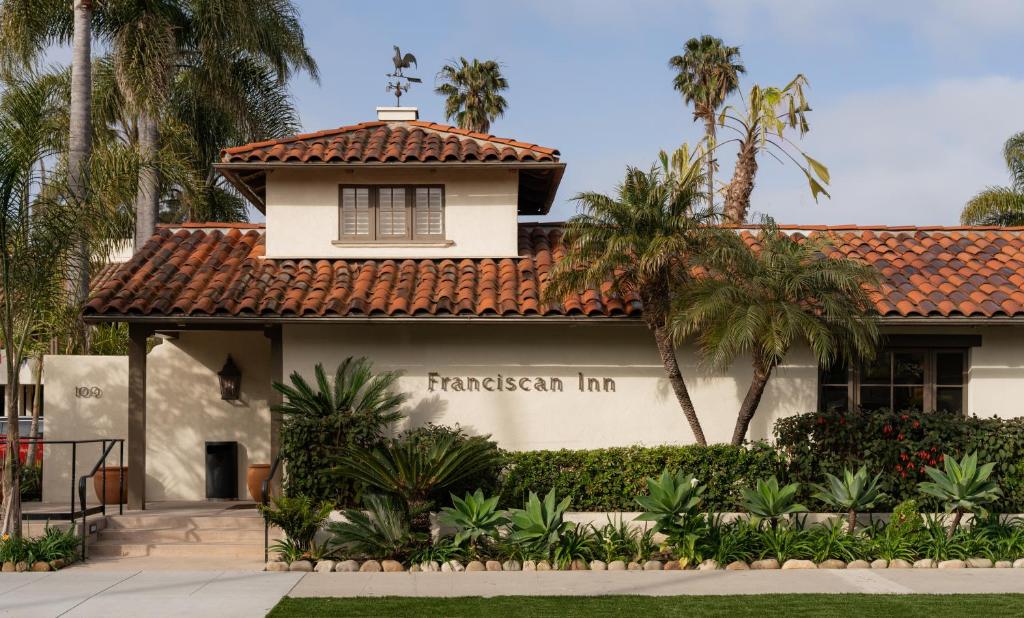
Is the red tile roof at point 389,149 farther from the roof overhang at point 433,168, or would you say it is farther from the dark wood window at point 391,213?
the dark wood window at point 391,213

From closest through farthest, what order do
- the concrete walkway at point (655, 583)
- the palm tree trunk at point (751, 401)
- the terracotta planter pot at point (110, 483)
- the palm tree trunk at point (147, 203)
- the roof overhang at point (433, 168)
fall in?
the concrete walkway at point (655, 583), the palm tree trunk at point (751, 401), the roof overhang at point (433, 168), the terracotta planter pot at point (110, 483), the palm tree trunk at point (147, 203)

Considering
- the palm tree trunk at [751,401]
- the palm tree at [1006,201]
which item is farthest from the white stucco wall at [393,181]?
the palm tree at [1006,201]

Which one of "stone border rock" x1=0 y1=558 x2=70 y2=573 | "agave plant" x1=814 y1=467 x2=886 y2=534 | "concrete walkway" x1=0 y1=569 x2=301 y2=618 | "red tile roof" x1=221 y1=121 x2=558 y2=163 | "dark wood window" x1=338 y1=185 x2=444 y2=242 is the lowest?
"stone border rock" x1=0 y1=558 x2=70 y2=573

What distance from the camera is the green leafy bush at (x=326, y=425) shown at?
1315 cm

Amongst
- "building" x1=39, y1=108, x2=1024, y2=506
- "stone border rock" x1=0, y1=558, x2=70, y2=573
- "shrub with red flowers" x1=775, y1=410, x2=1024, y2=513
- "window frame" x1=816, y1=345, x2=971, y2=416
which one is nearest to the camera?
"stone border rock" x1=0, y1=558, x2=70, y2=573

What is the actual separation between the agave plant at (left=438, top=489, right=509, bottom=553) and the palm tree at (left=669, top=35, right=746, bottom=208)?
3003 cm

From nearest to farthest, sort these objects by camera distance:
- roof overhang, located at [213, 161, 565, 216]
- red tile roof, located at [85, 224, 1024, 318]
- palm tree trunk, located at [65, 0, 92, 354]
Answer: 1. red tile roof, located at [85, 224, 1024, 318]
2. roof overhang, located at [213, 161, 565, 216]
3. palm tree trunk, located at [65, 0, 92, 354]

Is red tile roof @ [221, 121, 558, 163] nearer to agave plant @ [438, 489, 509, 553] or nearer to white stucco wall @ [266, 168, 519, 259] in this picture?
white stucco wall @ [266, 168, 519, 259]

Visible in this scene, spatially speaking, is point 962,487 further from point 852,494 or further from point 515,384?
point 515,384

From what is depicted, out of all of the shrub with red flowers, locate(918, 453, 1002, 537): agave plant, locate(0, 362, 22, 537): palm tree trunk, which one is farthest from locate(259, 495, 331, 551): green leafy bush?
locate(918, 453, 1002, 537): agave plant

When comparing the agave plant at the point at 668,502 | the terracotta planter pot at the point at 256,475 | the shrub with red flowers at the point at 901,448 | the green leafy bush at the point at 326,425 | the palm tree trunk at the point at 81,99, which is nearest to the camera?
the agave plant at the point at 668,502

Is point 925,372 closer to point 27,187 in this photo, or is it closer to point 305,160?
point 305,160

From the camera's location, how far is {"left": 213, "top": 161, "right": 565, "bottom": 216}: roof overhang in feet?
51.6

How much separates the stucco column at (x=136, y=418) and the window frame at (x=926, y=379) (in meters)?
9.01
